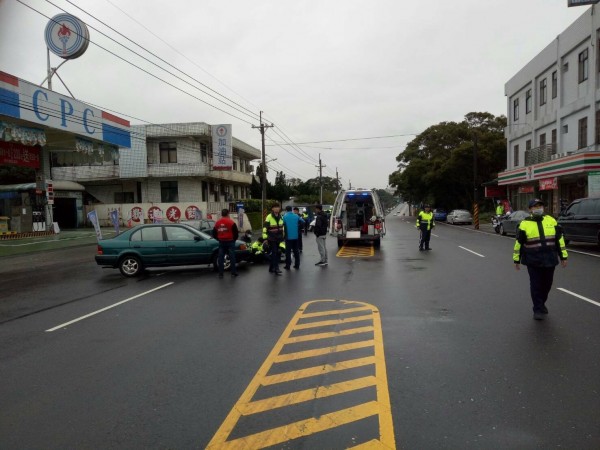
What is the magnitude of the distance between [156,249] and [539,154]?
97.0 feet

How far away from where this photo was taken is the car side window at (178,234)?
42.0ft

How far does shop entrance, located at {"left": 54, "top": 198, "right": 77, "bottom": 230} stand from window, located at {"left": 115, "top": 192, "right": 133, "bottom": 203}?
402 cm

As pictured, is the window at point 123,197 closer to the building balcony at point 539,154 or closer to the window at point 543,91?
the building balcony at point 539,154

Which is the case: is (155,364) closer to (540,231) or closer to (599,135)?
(540,231)

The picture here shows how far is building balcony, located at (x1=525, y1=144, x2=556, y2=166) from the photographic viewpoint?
32.1m

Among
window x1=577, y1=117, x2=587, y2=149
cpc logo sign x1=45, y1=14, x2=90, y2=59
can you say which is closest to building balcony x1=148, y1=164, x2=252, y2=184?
cpc logo sign x1=45, y1=14, x2=90, y2=59

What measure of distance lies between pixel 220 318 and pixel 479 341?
12.2ft

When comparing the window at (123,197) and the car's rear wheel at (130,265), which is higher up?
the window at (123,197)

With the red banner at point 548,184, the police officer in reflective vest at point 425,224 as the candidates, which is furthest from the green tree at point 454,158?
the police officer in reflective vest at point 425,224

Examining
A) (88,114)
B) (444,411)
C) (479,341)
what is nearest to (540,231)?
(479,341)

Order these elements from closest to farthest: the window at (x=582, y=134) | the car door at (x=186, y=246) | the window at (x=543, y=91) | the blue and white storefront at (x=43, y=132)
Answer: the car door at (x=186, y=246) < the blue and white storefront at (x=43, y=132) < the window at (x=582, y=134) < the window at (x=543, y=91)

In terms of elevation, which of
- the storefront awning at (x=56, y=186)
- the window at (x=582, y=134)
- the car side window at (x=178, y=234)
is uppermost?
the window at (x=582, y=134)

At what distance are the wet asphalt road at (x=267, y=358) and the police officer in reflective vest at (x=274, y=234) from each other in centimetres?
134

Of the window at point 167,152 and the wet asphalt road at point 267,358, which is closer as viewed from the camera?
the wet asphalt road at point 267,358
